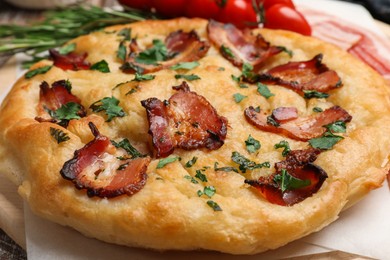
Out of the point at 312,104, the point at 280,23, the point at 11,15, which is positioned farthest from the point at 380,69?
the point at 11,15

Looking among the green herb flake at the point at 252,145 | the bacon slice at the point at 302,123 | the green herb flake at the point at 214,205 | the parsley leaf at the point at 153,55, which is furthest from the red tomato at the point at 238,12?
the green herb flake at the point at 214,205

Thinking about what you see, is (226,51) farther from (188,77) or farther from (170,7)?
(170,7)

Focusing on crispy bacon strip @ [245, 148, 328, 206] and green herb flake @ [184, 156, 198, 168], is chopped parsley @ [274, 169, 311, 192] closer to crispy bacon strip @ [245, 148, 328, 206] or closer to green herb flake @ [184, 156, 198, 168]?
crispy bacon strip @ [245, 148, 328, 206]

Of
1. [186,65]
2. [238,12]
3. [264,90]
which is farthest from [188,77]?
[238,12]

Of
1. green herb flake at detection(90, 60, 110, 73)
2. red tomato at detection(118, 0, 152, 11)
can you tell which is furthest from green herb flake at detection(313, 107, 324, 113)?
red tomato at detection(118, 0, 152, 11)

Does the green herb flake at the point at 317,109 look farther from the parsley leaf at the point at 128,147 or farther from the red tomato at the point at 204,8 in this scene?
the red tomato at the point at 204,8
